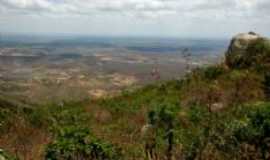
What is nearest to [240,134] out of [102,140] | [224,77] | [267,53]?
[102,140]

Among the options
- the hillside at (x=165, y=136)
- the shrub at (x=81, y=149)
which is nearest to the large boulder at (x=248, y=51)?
the hillside at (x=165, y=136)

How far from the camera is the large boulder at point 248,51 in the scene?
2974 cm

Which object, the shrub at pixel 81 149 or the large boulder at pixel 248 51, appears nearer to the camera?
the shrub at pixel 81 149

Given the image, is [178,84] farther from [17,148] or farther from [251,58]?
[17,148]

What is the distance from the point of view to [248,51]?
104 feet

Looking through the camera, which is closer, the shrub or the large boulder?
the shrub

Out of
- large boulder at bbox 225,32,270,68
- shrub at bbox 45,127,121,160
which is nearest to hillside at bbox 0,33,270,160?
shrub at bbox 45,127,121,160

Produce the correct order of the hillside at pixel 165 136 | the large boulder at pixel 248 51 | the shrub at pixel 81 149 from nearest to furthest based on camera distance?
the hillside at pixel 165 136 < the shrub at pixel 81 149 < the large boulder at pixel 248 51

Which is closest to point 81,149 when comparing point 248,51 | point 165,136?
point 165,136

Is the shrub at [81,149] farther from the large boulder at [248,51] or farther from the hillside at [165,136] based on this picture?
the large boulder at [248,51]

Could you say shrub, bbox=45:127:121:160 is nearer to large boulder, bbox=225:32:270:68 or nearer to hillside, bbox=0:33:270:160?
hillside, bbox=0:33:270:160

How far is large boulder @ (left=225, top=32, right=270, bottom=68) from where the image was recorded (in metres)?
29.7

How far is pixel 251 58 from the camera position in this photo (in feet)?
100

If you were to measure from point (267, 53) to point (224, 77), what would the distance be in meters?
3.78
